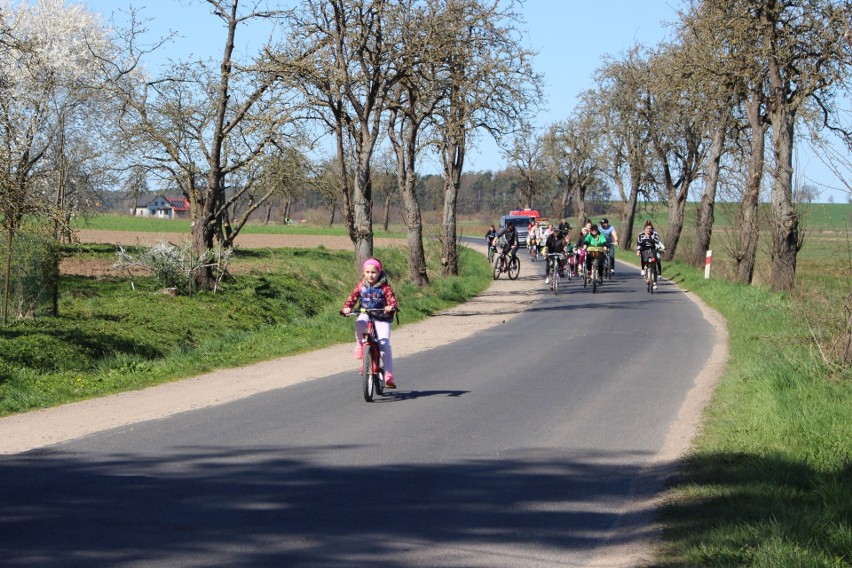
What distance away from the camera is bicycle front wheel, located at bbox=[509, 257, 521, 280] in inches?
1529

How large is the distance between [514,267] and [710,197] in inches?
345

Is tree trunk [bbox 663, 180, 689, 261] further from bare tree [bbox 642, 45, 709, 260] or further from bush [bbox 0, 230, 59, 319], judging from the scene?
bush [bbox 0, 230, 59, 319]

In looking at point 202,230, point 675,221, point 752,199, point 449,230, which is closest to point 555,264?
point 752,199

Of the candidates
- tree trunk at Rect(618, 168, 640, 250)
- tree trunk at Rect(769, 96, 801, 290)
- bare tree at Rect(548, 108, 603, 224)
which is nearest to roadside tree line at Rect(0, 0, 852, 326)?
tree trunk at Rect(769, 96, 801, 290)

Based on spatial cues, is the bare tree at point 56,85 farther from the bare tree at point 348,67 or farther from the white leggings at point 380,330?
the white leggings at point 380,330

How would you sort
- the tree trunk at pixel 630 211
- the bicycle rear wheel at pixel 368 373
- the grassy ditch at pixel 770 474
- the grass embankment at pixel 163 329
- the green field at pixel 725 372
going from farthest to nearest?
the tree trunk at pixel 630 211 < the grass embankment at pixel 163 329 < the bicycle rear wheel at pixel 368 373 < the green field at pixel 725 372 < the grassy ditch at pixel 770 474

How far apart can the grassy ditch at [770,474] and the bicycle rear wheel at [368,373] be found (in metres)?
3.63

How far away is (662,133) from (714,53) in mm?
22983

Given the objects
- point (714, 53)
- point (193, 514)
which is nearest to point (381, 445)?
point (193, 514)

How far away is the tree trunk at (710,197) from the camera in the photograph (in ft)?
133

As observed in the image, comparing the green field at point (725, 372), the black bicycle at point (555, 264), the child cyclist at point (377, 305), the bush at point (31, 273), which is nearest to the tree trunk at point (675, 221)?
the green field at point (725, 372)

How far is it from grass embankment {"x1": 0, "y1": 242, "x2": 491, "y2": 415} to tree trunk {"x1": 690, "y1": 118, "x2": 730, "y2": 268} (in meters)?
11.0

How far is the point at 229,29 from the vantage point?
25.2m

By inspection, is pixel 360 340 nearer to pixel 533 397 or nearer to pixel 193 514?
pixel 533 397
